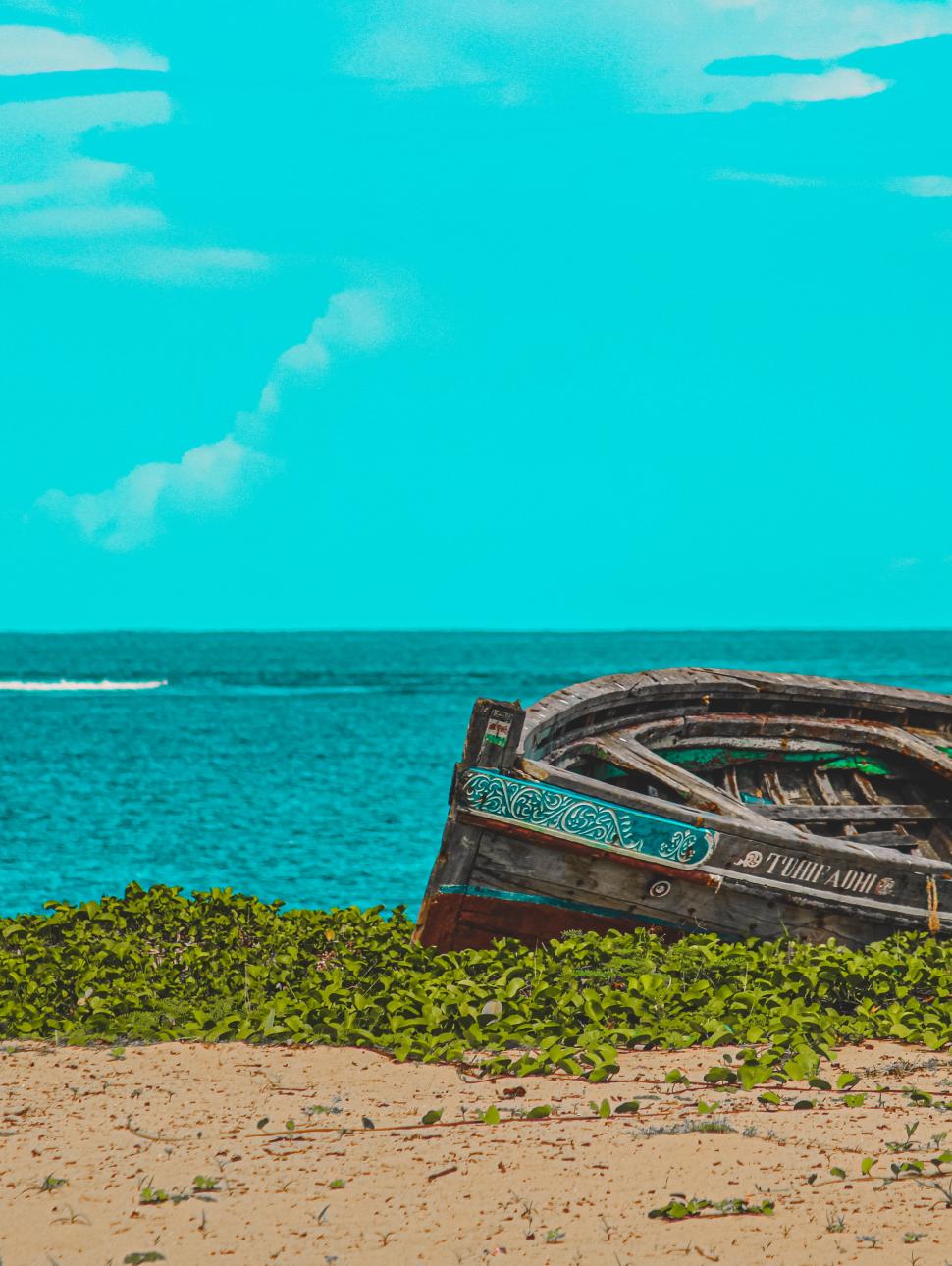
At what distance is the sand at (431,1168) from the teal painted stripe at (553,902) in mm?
1454

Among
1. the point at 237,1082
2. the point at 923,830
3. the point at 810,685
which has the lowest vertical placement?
the point at 237,1082

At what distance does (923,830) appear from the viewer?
12812 millimetres

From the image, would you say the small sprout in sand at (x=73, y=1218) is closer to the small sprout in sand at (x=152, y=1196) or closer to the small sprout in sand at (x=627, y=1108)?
the small sprout in sand at (x=152, y=1196)

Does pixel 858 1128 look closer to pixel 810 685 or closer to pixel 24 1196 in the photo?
pixel 24 1196

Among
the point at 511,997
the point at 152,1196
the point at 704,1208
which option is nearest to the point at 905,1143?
the point at 704,1208

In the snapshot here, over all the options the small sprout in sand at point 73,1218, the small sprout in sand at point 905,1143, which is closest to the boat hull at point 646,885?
the small sprout in sand at point 905,1143

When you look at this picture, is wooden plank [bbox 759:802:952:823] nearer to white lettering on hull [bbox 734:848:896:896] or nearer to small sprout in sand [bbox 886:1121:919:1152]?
white lettering on hull [bbox 734:848:896:896]

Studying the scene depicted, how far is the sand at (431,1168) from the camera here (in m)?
4.80

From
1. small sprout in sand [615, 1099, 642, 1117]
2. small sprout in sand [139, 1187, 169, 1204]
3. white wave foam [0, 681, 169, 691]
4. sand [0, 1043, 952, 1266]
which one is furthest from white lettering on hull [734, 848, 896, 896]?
white wave foam [0, 681, 169, 691]

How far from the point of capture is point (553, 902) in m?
8.67

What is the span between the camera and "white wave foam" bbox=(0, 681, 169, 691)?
86.6m

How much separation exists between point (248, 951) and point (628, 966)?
3.07m

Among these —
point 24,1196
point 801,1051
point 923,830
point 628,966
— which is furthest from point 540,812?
point 923,830

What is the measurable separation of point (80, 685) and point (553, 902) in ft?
290
